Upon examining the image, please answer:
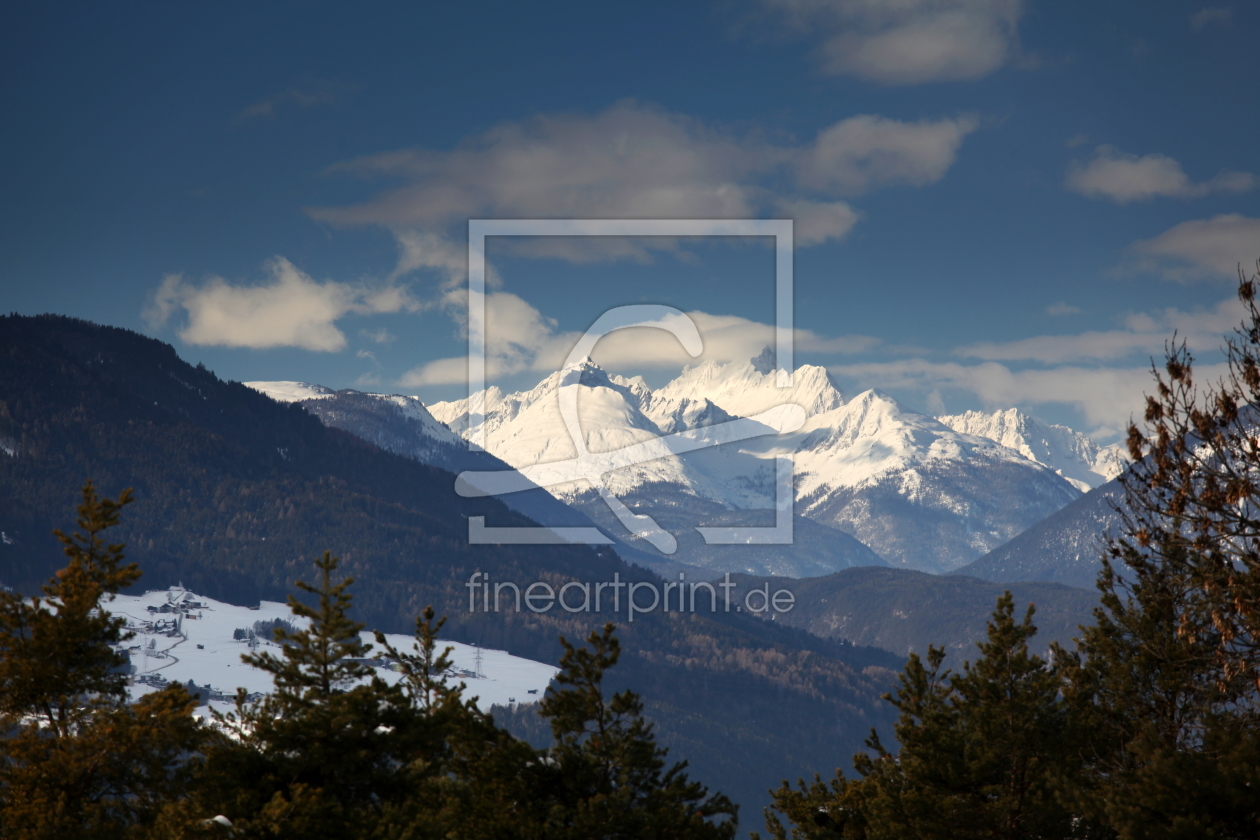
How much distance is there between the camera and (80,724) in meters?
26.8

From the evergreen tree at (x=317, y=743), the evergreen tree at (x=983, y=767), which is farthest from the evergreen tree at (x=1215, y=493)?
the evergreen tree at (x=317, y=743)

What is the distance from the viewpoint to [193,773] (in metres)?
25.9

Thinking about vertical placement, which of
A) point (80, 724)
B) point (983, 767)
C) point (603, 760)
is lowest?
point (983, 767)

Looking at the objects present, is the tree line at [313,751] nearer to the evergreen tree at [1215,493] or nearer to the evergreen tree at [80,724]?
the evergreen tree at [80,724]

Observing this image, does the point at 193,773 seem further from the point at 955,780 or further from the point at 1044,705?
the point at 1044,705

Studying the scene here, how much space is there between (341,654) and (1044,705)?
2094 cm

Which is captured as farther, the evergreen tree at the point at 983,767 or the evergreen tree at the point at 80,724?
the evergreen tree at the point at 983,767

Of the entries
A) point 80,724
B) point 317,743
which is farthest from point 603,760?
point 80,724

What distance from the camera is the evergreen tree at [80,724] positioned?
986 inches

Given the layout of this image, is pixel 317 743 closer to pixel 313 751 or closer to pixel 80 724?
pixel 313 751

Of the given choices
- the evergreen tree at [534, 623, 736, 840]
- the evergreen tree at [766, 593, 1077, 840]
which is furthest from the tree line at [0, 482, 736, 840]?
the evergreen tree at [766, 593, 1077, 840]

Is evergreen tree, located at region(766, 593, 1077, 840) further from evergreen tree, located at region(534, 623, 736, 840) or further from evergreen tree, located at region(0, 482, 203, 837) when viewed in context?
evergreen tree, located at region(0, 482, 203, 837)

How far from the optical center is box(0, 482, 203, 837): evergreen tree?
82.2 feet

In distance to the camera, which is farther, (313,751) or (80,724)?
(80,724)
